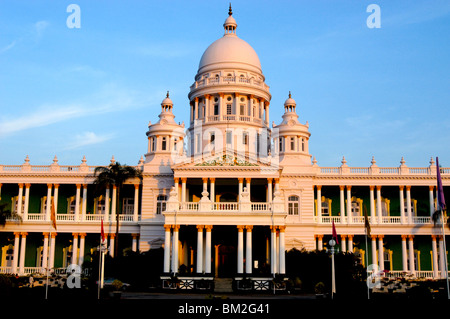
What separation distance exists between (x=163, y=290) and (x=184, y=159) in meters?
15.4

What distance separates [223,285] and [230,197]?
47.0 ft

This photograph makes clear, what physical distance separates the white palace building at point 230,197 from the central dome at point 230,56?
3.05 meters

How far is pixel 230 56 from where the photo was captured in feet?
207

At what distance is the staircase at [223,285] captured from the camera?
41281 mm

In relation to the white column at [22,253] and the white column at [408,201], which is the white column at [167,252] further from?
the white column at [408,201]

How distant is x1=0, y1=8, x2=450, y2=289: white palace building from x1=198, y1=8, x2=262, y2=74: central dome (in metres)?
3.05

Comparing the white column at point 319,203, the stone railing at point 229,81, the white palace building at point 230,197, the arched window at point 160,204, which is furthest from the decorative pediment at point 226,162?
the stone railing at point 229,81

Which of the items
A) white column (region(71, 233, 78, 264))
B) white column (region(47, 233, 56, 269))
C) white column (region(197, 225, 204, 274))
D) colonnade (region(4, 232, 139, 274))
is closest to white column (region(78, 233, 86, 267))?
colonnade (region(4, 232, 139, 274))

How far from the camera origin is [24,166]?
57.6 metres

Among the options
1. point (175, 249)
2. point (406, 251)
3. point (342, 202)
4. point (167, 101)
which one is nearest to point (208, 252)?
point (175, 249)

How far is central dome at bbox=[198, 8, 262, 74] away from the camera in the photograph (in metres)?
62.9
